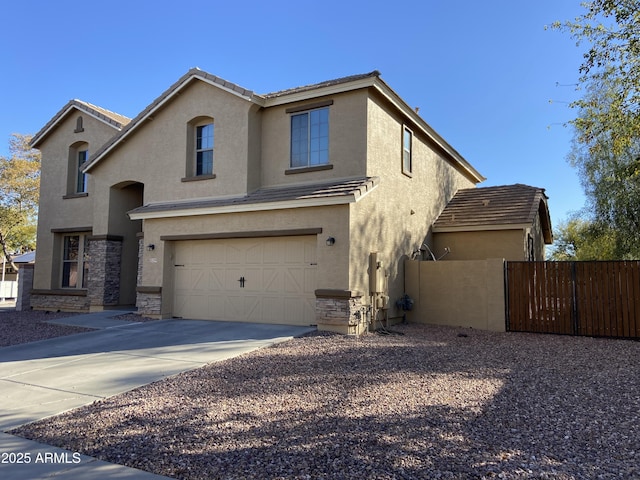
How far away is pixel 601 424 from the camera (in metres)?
5.28

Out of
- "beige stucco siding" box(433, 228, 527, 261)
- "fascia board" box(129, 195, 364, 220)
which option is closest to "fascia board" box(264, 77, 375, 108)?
"fascia board" box(129, 195, 364, 220)

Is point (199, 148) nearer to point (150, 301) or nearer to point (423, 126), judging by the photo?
point (150, 301)

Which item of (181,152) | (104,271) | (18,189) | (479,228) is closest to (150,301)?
(104,271)

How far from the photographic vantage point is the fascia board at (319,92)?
1252 cm

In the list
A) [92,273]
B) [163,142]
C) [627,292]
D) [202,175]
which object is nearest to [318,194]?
[202,175]

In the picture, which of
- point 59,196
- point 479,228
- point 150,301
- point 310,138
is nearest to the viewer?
point 310,138

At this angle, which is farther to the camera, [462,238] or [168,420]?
[462,238]

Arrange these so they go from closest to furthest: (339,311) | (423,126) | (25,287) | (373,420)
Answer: (373,420) < (339,311) < (423,126) < (25,287)

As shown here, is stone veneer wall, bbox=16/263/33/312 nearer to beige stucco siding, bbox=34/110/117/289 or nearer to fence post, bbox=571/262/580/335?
beige stucco siding, bbox=34/110/117/289

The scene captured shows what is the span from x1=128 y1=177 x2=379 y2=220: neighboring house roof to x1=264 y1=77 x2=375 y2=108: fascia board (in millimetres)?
2511

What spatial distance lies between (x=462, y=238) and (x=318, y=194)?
24.7 ft

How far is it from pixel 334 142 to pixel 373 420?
29.7ft

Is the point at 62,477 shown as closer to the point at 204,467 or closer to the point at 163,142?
the point at 204,467

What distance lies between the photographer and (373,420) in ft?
17.6
